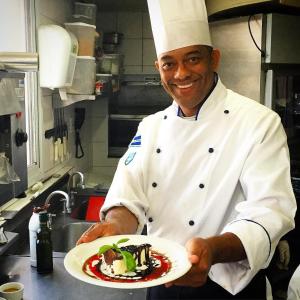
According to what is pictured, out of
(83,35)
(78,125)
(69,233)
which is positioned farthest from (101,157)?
(69,233)

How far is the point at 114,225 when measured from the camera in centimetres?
132

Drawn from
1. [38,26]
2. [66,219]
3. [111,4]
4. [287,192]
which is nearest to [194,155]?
[287,192]

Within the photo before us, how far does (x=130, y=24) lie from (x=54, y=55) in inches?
60.2

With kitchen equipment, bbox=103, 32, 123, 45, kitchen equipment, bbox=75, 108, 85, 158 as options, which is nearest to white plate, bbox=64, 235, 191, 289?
kitchen equipment, bbox=75, 108, 85, 158

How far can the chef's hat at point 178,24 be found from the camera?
4.60ft

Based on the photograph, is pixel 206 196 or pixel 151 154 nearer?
pixel 206 196

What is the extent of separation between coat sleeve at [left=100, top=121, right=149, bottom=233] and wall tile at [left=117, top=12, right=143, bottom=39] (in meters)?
2.49

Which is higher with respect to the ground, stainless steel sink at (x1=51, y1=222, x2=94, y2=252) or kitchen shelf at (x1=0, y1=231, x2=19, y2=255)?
kitchen shelf at (x1=0, y1=231, x2=19, y2=255)

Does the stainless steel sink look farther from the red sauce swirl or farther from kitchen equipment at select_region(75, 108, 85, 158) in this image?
the red sauce swirl

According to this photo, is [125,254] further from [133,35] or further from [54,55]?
[133,35]

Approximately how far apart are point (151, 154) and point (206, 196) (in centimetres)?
27

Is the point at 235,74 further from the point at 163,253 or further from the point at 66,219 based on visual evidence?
the point at 163,253

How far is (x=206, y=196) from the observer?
138cm

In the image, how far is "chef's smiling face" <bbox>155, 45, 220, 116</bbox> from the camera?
1.36 metres
